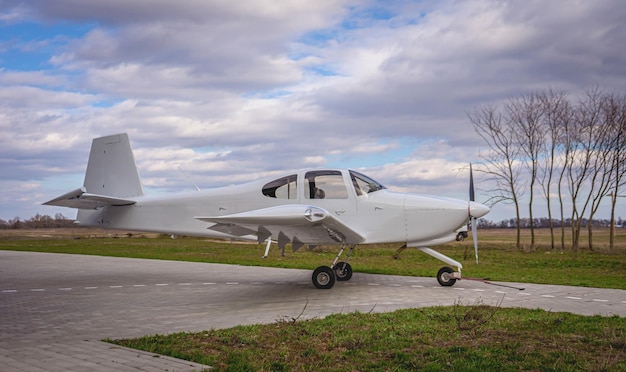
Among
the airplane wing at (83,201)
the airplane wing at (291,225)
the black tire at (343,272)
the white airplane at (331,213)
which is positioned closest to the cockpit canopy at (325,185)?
the white airplane at (331,213)

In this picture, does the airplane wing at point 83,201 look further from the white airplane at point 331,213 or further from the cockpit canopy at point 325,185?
the cockpit canopy at point 325,185

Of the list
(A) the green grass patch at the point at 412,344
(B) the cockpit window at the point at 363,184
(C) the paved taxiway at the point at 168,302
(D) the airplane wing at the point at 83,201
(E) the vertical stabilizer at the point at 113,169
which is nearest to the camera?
(A) the green grass patch at the point at 412,344

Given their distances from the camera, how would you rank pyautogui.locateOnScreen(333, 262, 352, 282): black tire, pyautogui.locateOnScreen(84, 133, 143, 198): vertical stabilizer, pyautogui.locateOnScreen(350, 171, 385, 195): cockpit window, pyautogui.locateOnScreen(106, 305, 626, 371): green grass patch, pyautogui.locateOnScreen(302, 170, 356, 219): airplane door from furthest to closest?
pyautogui.locateOnScreen(84, 133, 143, 198): vertical stabilizer
pyautogui.locateOnScreen(333, 262, 352, 282): black tire
pyautogui.locateOnScreen(350, 171, 385, 195): cockpit window
pyautogui.locateOnScreen(302, 170, 356, 219): airplane door
pyautogui.locateOnScreen(106, 305, 626, 371): green grass patch

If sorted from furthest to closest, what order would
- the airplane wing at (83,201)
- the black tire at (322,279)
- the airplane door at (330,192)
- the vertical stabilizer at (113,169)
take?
the vertical stabilizer at (113,169) → the airplane wing at (83,201) → the airplane door at (330,192) → the black tire at (322,279)

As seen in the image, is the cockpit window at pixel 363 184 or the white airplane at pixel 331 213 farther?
the cockpit window at pixel 363 184

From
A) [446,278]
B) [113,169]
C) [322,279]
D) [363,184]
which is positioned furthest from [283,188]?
[113,169]

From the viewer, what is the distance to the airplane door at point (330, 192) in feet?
41.9

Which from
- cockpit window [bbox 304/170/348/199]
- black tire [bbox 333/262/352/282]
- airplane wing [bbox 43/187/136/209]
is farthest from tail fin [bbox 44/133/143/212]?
black tire [bbox 333/262/352/282]

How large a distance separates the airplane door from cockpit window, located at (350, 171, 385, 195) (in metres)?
0.19

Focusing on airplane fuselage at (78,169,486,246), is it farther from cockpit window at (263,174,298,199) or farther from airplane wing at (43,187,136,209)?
airplane wing at (43,187,136,209)

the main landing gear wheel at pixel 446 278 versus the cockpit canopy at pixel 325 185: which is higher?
the cockpit canopy at pixel 325 185

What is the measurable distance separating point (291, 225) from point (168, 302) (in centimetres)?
277

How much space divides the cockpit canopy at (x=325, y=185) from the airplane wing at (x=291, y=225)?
34.7 inches

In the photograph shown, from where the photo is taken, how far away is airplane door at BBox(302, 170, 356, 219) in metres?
12.8
